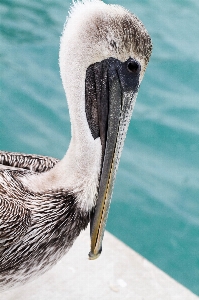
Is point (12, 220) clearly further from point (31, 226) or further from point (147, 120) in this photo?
point (147, 120)

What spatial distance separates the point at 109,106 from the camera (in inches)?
80.4

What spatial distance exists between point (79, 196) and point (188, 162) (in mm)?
2852

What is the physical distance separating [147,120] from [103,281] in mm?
2550

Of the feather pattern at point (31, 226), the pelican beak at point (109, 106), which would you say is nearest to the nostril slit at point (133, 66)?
the pelican beak at point (109, 106)

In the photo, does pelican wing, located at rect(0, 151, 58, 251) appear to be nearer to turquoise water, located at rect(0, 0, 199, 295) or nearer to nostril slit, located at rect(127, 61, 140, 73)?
nostril slit, located at rect(127, 61, 140, 73)

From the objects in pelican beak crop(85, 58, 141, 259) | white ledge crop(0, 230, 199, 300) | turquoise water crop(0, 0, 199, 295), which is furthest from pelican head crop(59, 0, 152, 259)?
turquoise water crop(0, 0, 199, 295)

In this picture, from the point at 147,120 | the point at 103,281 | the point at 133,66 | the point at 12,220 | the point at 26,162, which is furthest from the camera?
the point at 147,120

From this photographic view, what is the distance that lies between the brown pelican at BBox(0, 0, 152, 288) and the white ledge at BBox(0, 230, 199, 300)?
0.52 meters

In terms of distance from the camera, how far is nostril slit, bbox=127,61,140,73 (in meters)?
1.95

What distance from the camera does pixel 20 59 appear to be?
5863 mm

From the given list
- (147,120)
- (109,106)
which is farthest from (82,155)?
(147,120)

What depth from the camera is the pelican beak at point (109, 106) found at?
199cm

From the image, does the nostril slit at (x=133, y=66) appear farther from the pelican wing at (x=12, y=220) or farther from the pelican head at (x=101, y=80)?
the pelican wing at (x=12, y=220)

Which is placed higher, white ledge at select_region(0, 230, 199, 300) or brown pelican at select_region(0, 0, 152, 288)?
brown pelican at select_region(0, 0, 152, 288)
